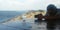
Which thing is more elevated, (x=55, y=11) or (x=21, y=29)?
(x=55, y=11)

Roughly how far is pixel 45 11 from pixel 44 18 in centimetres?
25

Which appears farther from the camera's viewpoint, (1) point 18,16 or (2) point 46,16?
(1) point 18,16

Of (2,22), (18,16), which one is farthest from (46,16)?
(2,22)

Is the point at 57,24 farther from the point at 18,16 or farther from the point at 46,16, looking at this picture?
the point at 18,16

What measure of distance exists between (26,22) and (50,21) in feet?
2.23

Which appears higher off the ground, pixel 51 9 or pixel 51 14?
pixel 51 9

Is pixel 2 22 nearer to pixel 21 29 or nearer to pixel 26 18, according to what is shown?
pixel 26 18

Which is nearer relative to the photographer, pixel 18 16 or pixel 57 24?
pixel 57 24

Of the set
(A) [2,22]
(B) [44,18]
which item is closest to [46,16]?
(B) [44,18]

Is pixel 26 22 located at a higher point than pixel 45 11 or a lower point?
lower

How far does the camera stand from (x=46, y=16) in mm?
4742

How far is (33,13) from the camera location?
5055 millimetres

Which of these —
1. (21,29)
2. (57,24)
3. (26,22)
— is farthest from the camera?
(26,22)

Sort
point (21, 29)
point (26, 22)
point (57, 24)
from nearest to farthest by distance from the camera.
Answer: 1. point (21, 29)
2. point (57, 24)
3. point (26, 22)
